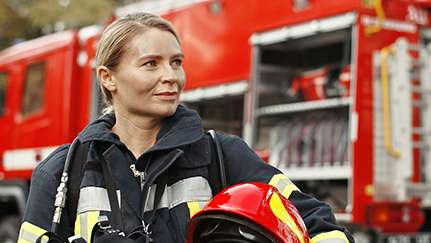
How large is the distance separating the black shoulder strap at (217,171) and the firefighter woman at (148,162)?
2 cm

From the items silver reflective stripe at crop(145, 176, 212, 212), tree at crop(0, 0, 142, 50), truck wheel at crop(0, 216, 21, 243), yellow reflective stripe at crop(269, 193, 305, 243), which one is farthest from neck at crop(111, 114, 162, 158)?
tree at crop(0, 0, 142, 50)

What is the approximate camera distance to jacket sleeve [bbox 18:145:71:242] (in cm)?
165

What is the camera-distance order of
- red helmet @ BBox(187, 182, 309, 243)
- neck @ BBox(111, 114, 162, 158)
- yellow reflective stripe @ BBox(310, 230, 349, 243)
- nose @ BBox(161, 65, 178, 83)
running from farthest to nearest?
neck @ BBox(111, 114, 162, 158) < nose @ BBox(161, 65, 178, 83) < yellow reflective stripe @ BBox(310, 230, 349, 243) < red helmet @ BBox(187, 182, 309, 243)

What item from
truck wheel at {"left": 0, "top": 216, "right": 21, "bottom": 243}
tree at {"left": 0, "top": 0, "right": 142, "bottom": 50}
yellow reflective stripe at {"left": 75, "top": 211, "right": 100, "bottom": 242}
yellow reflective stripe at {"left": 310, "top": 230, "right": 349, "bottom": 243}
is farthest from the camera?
tree at {"left": 0, "top": 0, "right": 142, "bottom": 50}

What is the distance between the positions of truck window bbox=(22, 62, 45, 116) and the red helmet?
536 cm

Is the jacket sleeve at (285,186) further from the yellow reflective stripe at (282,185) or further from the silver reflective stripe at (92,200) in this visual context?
the silver reflective stripe at (92,200)

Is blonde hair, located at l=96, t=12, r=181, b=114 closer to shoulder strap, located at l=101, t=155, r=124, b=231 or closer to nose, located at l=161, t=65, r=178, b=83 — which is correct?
nose, located at l=161, t=65, r=178, b=83

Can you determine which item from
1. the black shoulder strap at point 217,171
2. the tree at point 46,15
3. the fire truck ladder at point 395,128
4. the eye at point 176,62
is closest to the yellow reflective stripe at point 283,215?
the black shoulder strap at point 217,171

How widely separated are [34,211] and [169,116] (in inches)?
21.0

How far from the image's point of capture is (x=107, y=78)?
1884 millimetres

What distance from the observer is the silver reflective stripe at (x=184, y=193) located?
65.6 inches

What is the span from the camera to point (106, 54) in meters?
1.84

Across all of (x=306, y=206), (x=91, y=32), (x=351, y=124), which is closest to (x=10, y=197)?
(x=91, y=32)

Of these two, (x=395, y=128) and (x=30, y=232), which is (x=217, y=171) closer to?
(x=30, y=232)
